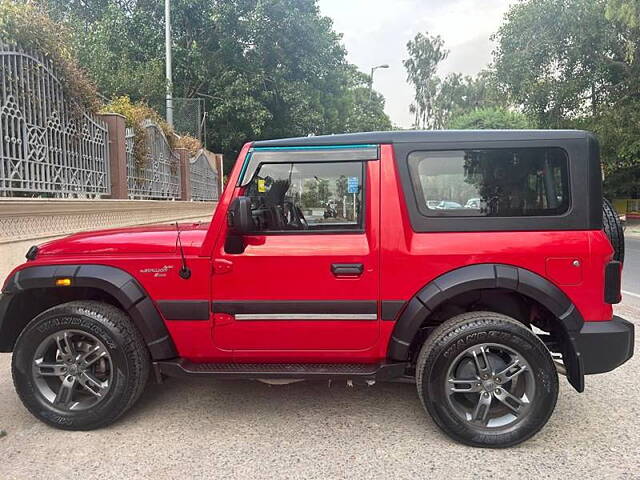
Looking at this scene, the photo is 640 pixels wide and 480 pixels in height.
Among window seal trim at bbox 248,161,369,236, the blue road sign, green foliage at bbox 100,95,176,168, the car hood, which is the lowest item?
the car hood

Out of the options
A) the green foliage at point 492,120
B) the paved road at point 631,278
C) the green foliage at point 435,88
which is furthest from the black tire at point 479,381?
the green foliage at point 435,88

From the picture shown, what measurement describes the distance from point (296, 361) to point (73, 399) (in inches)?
57.9

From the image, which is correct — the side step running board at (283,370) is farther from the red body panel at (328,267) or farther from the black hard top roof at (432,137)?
the black hard top roof at (432,137)

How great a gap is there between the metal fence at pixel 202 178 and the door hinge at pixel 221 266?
11.2 m

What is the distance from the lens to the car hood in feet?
10.3

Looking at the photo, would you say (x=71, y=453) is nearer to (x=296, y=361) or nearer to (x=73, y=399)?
(x=73, y=399)

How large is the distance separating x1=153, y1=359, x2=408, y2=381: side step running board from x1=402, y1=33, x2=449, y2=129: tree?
66.4 metres

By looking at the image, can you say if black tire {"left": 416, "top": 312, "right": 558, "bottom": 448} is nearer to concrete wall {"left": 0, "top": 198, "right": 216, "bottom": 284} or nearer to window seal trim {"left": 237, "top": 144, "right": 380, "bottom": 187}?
window seal trim {"left": 237, "top": 144, "right": 380, "bottom": 187}

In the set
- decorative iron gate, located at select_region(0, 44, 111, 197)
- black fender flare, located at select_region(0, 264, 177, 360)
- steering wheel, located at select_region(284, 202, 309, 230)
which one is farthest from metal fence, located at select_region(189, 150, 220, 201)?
steering wheel, located at select_region(284, 202, 309, 230)

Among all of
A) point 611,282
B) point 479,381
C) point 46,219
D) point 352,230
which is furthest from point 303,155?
point 46,219

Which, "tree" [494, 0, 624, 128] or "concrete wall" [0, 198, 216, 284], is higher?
"tree" [494, 0, 624, 128]

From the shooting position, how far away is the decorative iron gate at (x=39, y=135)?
5.53m

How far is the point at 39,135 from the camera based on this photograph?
6098 millimetres

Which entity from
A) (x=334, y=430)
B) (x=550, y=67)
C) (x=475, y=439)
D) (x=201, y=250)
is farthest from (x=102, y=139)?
(x=550, y=67)
